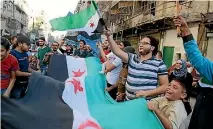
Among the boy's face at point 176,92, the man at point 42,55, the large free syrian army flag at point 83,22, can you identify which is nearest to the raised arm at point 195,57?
the boy's face at point 176,92

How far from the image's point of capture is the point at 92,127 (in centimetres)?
342

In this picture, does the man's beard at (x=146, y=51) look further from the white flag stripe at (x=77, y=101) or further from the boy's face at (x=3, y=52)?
the boy's face at (x=3, y=52)

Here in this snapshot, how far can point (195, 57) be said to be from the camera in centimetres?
307

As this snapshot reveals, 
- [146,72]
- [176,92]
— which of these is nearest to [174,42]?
[146,72]

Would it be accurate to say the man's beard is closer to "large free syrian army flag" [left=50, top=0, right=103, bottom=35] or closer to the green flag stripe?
"large free syrian army flag" [left=50, top=0, right=103, bottom=35]

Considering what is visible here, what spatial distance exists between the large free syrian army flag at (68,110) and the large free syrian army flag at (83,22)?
130 centimetres

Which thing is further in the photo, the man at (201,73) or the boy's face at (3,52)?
the boy's face at (3,52)

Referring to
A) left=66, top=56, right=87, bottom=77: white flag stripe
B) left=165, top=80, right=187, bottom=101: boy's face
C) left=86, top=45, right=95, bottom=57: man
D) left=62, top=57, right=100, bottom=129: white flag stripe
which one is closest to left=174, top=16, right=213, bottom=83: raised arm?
left=165, top=80, right=187, bottom=101: boy's face

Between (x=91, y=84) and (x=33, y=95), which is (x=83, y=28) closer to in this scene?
(x=91, y=84)

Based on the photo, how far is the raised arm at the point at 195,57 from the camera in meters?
3.05

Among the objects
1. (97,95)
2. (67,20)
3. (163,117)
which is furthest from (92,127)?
(67,20)

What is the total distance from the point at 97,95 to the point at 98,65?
309cm

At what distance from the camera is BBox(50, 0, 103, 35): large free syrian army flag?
17.9 ft

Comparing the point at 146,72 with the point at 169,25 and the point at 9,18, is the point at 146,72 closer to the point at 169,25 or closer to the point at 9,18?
the point at 169,25
